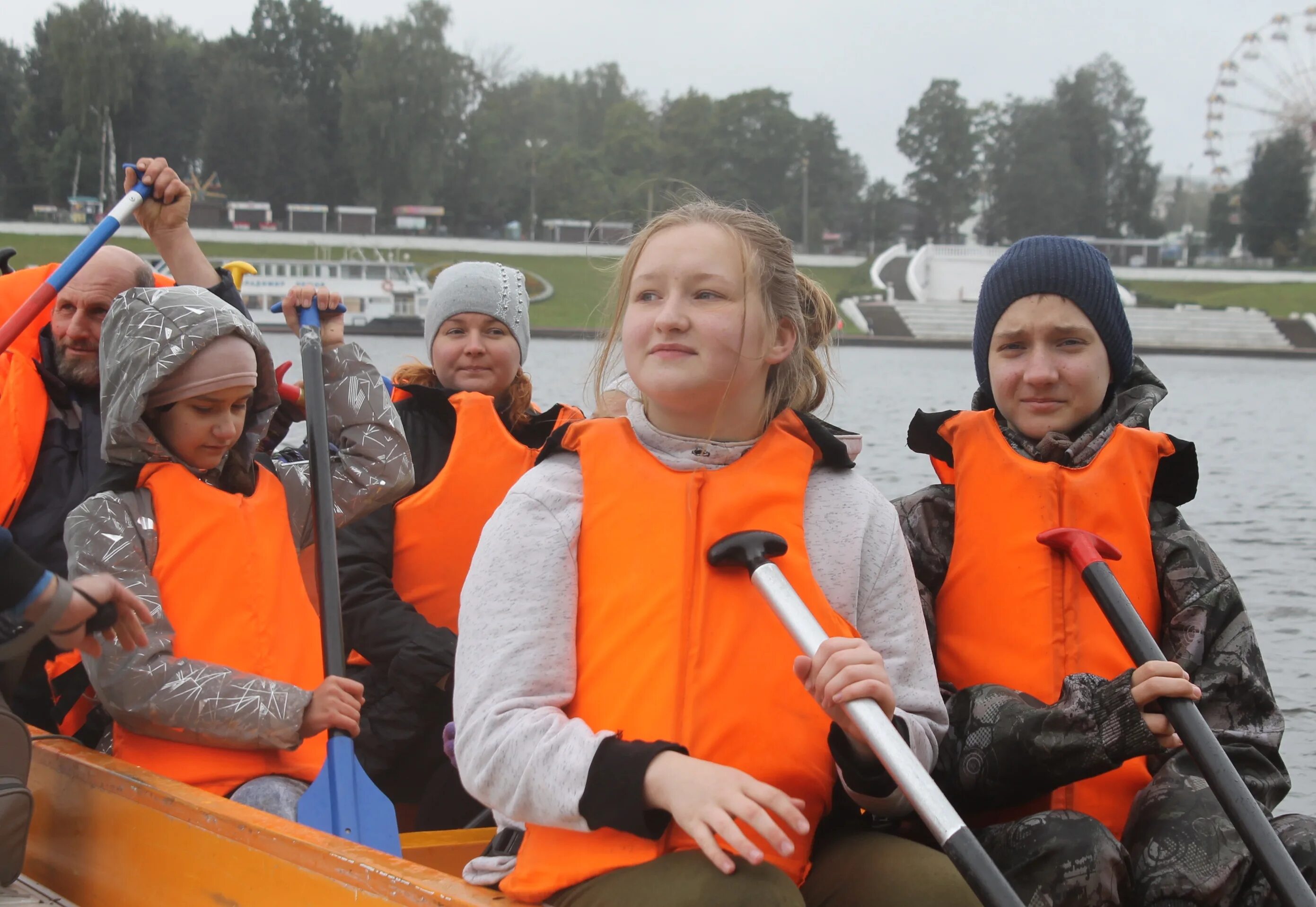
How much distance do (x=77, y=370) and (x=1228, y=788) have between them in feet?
7.45

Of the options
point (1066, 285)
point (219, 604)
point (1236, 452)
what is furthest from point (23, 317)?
point (1236, 452)

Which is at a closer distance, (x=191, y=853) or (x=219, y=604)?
(x=191, y=853)

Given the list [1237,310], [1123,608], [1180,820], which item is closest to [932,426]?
[1123,608]

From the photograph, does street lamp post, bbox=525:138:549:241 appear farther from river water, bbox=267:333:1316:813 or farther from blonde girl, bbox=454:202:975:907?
blonde girl, bbox=454:202:975:907

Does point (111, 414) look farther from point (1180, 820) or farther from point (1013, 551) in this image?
point (1180, 820)

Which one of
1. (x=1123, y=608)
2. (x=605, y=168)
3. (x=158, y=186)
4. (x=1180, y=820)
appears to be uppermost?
(x=605, y=168)

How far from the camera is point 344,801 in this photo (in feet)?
7.59

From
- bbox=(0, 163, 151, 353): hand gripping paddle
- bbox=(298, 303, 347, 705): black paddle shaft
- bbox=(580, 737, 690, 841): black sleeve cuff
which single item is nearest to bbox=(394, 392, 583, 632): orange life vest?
bbox=(298, 303, 347, 705): black paddle shaft

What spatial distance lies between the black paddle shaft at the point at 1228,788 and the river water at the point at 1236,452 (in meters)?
0.61

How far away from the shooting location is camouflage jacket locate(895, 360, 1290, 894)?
1783 millimetres

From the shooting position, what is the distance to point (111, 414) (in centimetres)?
225

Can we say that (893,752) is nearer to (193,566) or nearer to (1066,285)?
(1066,285)

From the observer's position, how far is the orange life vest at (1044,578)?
6.48 ft

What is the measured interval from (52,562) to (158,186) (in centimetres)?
83
